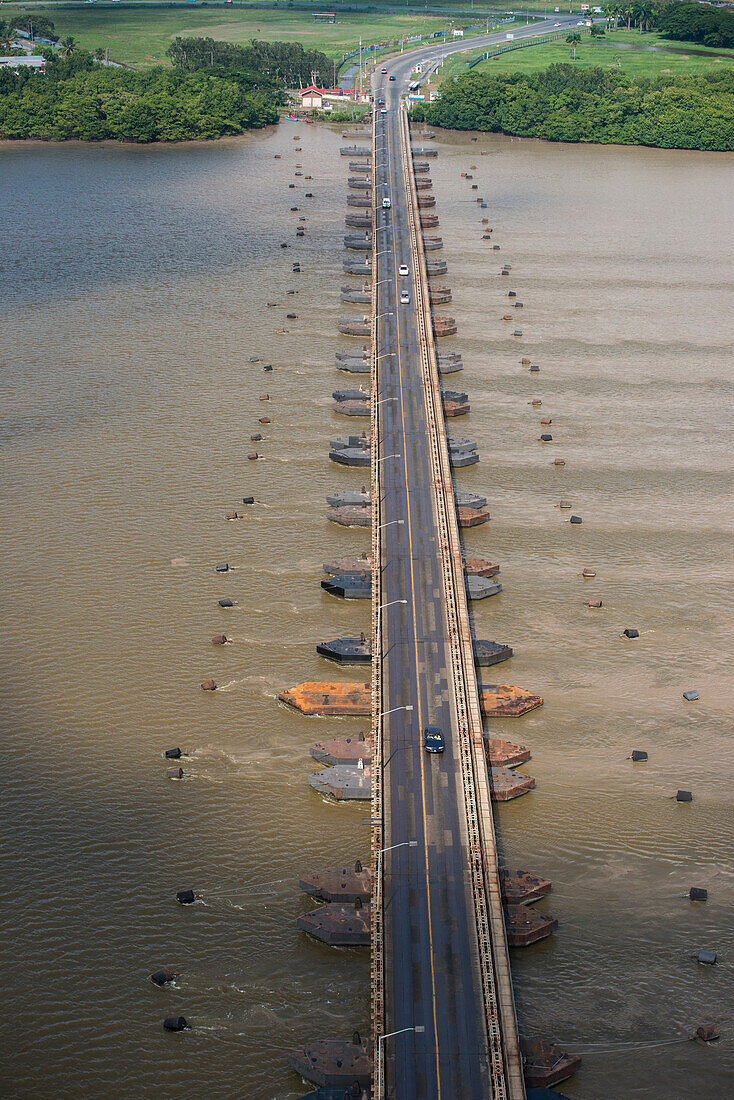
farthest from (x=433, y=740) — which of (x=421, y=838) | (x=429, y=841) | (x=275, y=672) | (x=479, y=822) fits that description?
(x=275, y=672)

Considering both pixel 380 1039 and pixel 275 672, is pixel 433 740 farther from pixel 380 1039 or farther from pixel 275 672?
pixel 380 1039

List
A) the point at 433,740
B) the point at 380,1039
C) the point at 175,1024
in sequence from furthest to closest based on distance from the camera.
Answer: the point at 433,740 < the point at 175,1024 < the point at 380,1039

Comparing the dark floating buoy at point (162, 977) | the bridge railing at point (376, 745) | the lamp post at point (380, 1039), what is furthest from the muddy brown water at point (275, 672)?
the lamp post at point (380, 1039)

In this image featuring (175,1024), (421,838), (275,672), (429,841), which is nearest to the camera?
(175,1024)

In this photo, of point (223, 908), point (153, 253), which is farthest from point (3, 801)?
point (153, 253)

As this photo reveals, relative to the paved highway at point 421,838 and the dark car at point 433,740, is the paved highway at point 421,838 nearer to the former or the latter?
the paved highway at point 421,838
